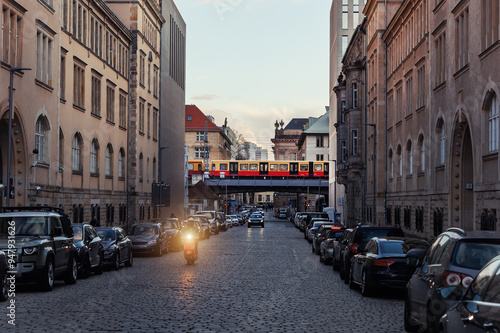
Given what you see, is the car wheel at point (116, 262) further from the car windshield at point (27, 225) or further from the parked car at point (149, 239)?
the parked car at point (149, 239)

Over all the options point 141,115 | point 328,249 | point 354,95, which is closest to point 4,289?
point 328,249

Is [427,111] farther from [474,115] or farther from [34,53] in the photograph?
[34,53]

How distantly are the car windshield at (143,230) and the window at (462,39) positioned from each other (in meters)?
14.5

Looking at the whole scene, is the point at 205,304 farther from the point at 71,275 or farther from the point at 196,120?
the point at 196,120

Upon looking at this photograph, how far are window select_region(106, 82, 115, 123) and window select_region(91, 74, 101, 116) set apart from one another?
243cm

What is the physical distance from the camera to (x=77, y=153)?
48812 millimetres

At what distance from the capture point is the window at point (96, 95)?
52312mm

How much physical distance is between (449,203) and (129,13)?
37.2 m

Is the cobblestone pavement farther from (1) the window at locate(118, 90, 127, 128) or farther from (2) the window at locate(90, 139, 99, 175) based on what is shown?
(1) the window at locate(118, 90, 127, 128)

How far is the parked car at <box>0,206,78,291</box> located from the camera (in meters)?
18.2

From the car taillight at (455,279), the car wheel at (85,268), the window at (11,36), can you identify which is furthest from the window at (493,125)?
the window at (11,36)

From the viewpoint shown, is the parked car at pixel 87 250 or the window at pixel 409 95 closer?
the parked car at pixel 87 250

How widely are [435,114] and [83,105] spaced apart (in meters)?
21.1

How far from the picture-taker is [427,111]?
4172cm
